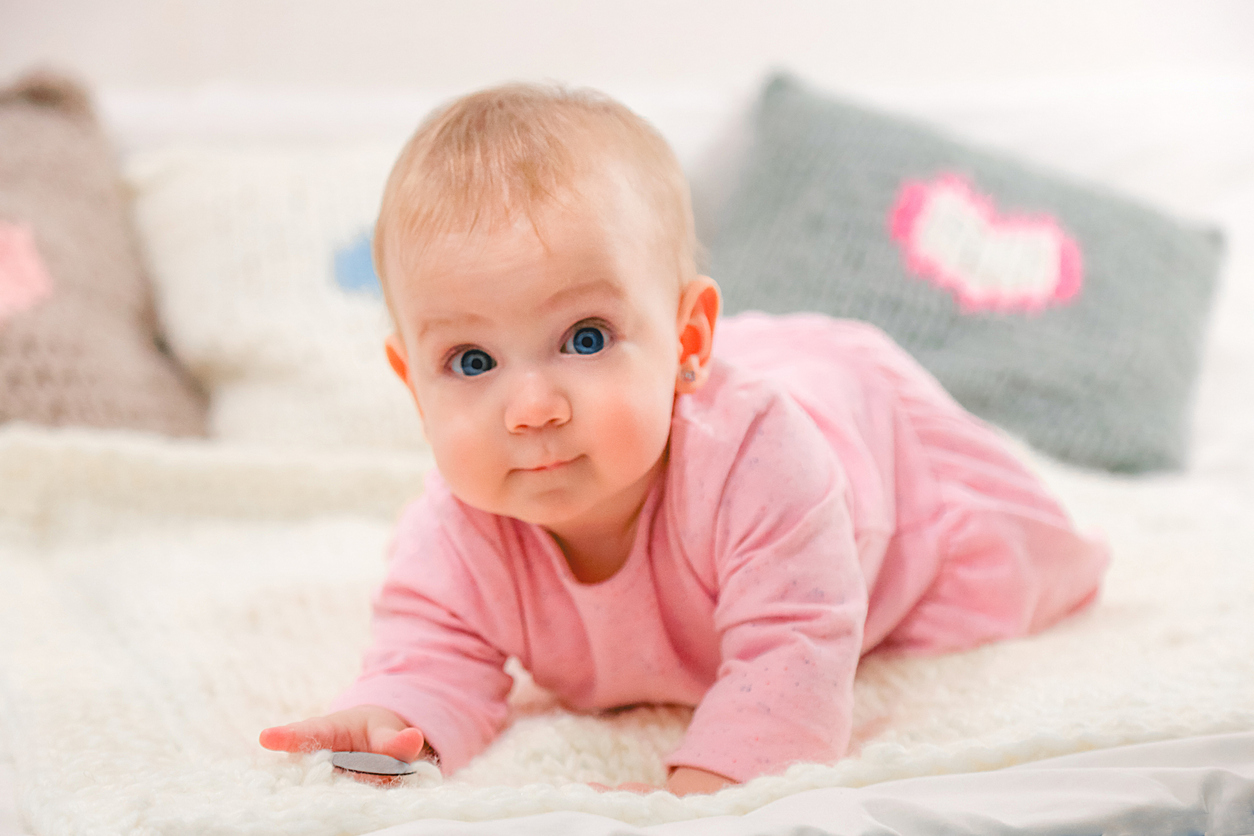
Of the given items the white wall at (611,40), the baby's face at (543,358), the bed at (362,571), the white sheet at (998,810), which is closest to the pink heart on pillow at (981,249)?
the bed at (362,571)

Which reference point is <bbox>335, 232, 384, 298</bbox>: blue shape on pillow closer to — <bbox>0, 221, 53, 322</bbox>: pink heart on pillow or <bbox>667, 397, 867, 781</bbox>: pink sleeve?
<bbox>0, 221, 53, 322</bbox>: pink heart on pillow

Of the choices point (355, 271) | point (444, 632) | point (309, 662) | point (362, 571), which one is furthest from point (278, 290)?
point (444, 632)

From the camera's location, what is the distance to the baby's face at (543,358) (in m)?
0.61

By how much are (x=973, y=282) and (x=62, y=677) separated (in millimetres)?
1105

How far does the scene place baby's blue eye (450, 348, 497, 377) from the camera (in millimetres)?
645

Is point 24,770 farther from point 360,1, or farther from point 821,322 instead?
point 360,1

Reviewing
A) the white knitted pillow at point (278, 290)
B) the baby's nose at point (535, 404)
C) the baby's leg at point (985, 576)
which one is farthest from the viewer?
the white knitted pillow at point (278, 290)

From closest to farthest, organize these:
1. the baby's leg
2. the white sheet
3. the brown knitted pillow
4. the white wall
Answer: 1. the white sheet
2. the baby's leg
3. the brown knitted pillow
4. the white wall

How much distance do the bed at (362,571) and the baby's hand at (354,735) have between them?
0.07 feet

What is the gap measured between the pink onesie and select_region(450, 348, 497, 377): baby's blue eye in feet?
0.47

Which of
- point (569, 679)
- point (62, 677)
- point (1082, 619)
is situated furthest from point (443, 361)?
point (1082, 619)

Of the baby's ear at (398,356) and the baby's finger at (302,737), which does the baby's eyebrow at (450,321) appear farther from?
the baby's finger at (302,737)

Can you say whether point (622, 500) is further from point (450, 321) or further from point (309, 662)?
point (309, 662)

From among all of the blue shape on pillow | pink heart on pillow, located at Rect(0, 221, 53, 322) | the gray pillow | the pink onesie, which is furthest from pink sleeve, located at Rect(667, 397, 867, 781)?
pink heart on pillow, located at Rect(0, 221, 53, 322)
